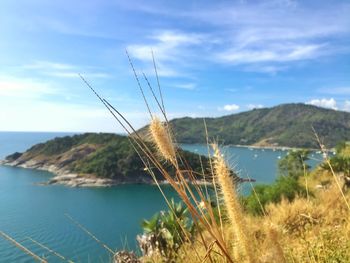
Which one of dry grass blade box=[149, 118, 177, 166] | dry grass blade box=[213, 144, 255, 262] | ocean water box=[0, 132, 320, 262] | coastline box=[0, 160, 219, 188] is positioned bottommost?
ocean water box=[0, 132, 320, 262]

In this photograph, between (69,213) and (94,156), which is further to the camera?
(94,156)

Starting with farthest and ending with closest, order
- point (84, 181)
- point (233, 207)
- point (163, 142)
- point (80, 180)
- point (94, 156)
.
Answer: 1. point (94, 156)
2. point (80, 180)
3. point (84, 181)
4. point (163, 142)
5. point (233, 207)

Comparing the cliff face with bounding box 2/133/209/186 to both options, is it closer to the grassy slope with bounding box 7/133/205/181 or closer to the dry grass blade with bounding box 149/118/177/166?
the grassy slope with bounding box 7/133/205/181

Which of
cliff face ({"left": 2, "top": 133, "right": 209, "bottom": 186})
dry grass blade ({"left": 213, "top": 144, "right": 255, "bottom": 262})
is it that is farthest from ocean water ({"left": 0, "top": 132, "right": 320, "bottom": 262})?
dry grass blade ({"left": 213, "top": 144, "right": 255, "bottom": 262})

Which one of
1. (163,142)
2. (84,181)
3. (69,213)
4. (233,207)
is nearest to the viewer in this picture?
(233,207)

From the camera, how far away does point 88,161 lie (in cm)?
10094

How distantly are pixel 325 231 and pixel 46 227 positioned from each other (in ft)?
194

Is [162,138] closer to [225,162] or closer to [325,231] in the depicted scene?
[225,162]

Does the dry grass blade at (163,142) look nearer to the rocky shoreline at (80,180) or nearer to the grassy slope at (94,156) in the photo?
the grassy slope at (94,156)

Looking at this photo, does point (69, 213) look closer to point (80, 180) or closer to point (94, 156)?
point (80, 180)

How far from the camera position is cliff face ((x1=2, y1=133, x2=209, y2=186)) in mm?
91750

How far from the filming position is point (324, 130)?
196 metres

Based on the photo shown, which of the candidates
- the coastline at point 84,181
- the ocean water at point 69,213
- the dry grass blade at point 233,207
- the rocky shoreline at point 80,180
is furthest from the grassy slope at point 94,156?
the dry grass blade at point 233,207

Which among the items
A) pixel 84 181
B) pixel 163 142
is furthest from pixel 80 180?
pixel 163 142
